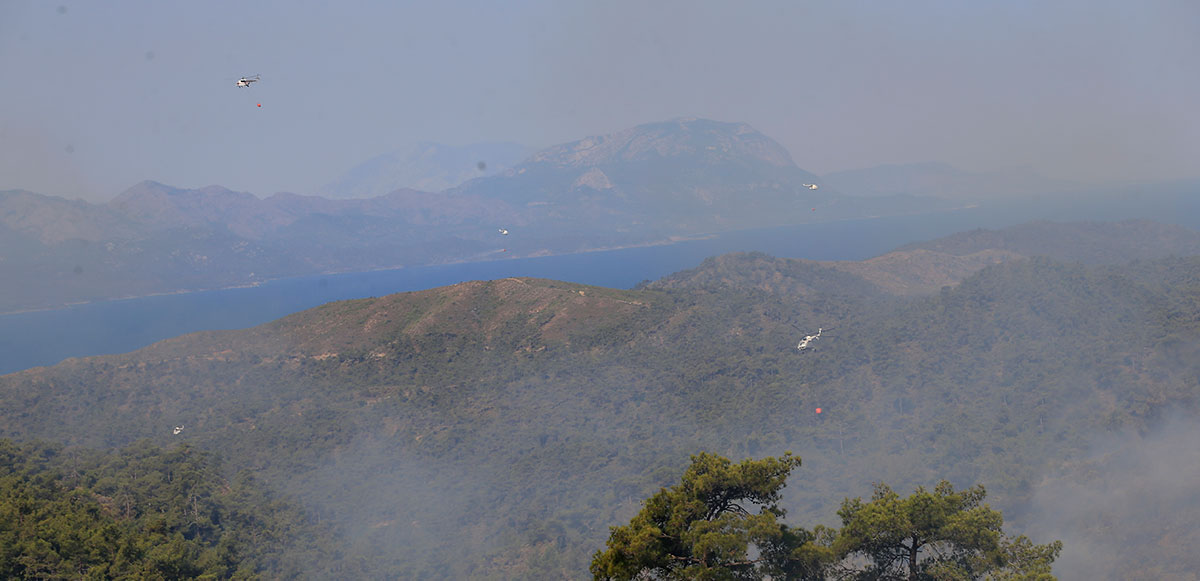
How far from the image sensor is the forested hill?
244 ft

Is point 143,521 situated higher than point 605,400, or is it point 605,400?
point 143,521

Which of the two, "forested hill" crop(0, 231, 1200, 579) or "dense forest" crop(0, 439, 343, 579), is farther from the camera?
"forested hill" crop(0, 231, 1200, 579)

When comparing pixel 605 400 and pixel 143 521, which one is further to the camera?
pixel 605 400

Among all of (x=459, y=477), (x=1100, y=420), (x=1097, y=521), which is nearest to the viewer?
(x=1097, y=521)

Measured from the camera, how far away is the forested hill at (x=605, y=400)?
74438 millimetres

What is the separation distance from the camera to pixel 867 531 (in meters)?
29.7

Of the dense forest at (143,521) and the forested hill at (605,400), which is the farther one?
the forested hill at (605,400)

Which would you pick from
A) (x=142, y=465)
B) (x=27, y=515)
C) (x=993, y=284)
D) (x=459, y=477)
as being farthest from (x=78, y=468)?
(x=993, y=284)

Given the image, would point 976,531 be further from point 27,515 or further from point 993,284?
point 993,284

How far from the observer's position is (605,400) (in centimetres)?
10056

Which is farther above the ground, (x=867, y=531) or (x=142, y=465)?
(x=867, y=531)

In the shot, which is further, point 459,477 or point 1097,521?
point 459,477

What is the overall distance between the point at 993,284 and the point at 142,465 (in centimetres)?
11561

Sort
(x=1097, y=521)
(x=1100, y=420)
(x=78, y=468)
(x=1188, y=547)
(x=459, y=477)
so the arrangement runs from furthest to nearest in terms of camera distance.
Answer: (x=459, y=477), (x=1100, y=420), (x=78, y=468), (x=1097, y=521), (x=1188, y=547)
